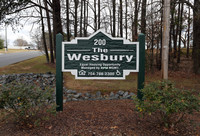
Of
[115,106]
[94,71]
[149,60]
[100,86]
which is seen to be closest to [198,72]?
[149,60]

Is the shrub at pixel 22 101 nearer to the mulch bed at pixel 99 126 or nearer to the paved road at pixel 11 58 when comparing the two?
the mulch bed at pixel 99 126

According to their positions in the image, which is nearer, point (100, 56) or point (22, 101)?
point (22, 101)

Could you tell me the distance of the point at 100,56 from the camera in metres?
4.51

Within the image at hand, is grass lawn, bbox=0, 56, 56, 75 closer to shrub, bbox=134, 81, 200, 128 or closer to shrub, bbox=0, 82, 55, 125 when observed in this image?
shrub, bbox=0, 82, 55, 125

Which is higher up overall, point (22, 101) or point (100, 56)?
point (100, 56)

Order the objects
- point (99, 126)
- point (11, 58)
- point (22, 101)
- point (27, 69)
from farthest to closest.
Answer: point (11, 58)
point (27, 69)
point (99, 126)
point (22, 101)

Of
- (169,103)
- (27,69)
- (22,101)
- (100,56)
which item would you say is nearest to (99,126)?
(169,103)

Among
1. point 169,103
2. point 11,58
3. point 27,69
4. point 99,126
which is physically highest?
point 11,58

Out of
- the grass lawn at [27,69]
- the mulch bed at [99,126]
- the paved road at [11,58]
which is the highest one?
the paved road at [11,58]

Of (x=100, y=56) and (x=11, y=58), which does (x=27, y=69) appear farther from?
(x=11, y=58)

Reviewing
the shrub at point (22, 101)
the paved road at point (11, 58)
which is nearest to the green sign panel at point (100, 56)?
the shrub at point (22, 101)

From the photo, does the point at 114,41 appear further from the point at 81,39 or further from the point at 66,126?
the point at 66,126

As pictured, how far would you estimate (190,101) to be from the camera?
3207 millimetres

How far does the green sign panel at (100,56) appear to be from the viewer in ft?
14.8
